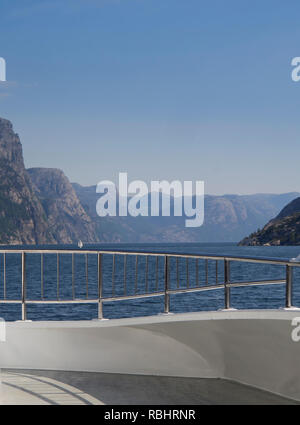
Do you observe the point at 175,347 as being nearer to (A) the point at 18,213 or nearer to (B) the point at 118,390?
(B) the point at 118,390

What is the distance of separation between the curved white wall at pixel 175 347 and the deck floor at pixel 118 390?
10cm

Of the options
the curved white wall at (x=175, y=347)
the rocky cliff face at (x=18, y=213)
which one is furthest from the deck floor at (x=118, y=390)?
the rocky cliff face at (x=18, y=213)

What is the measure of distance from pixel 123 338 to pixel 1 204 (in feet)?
517

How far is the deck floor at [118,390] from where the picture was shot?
3.98m

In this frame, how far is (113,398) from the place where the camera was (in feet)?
13.4

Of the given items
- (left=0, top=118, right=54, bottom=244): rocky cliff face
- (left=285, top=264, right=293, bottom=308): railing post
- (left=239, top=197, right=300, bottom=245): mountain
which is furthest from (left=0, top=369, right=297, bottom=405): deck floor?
(left=0, top=118, right=54, bottom=244): rocky cliff face

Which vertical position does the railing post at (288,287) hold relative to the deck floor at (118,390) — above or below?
above

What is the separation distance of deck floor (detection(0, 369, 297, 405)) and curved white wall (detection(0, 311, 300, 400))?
3.8 inches

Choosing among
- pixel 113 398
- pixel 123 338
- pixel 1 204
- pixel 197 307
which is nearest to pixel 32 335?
pixel 123 338

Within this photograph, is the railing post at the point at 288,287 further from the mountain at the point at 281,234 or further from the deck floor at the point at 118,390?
the mountain at the point at 281,234

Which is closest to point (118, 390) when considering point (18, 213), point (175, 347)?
point (175, 347)

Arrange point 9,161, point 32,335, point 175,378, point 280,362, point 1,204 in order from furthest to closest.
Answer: point 9,161 → point 1,204 → point 32,335 → point 175,378 → point 280,362

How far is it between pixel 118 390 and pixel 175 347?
1.96 ft

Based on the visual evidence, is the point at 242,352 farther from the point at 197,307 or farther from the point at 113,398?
the point at 197,307
